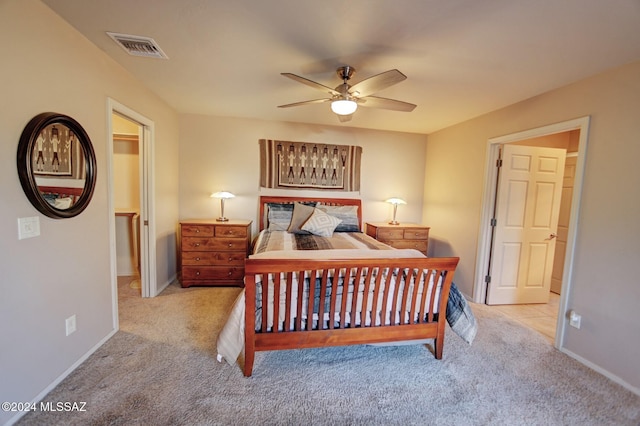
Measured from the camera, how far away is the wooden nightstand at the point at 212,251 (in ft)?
10.8

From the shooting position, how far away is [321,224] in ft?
11.3

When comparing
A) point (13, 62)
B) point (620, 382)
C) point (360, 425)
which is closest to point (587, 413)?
point (620, 382)

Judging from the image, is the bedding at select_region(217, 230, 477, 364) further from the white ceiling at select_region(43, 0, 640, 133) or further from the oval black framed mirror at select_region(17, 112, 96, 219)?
the white ceiling at select_region(43, 0, 640, 133)

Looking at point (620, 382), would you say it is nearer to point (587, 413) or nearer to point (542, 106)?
point (587, 413)

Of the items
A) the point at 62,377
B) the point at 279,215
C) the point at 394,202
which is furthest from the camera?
the point at 394,202

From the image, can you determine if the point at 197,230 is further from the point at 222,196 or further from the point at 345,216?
the point at 345,216

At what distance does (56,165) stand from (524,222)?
4608 mm

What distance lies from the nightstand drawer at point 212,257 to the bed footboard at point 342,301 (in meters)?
1.70

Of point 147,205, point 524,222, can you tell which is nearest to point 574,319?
point 524,222

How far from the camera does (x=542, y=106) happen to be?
2498 mm

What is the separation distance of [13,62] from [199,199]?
2544mm

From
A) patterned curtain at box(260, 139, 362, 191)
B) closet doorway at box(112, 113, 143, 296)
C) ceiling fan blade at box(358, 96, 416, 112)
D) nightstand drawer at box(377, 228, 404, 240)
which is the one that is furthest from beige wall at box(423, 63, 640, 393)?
closet doorway at box(112, 113, 143, 296)

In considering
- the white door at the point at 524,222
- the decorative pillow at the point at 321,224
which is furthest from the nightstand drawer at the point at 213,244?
the white door at the point at 524,222

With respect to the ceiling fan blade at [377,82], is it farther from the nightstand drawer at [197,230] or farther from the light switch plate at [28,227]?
the nightstand drawer at [197,230]
